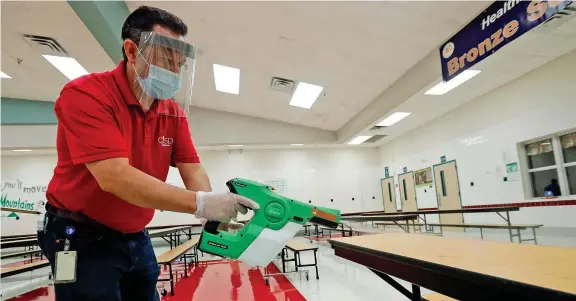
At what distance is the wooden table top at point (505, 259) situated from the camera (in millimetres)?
698

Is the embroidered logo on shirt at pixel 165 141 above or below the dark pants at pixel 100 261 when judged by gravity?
above

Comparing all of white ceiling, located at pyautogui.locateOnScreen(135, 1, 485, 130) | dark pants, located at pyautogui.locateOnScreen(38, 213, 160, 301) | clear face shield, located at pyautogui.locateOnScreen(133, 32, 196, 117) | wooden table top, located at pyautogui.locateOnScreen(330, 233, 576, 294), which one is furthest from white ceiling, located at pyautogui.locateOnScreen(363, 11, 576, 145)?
dark pants, located at pyautogui.locateOnScreen(38, 213, 160, 301)

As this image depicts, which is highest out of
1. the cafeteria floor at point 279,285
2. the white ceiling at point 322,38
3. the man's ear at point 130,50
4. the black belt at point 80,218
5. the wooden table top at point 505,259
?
the white ceiling at point 322,38

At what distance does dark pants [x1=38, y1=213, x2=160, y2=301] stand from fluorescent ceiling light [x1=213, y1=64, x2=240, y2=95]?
642cm

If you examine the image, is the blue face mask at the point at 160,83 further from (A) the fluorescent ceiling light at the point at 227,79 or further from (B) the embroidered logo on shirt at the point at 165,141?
(A) the fluorescent ceiling light at the point at 227,79

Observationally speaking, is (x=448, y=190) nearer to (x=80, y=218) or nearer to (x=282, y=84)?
(x=282, y=84)

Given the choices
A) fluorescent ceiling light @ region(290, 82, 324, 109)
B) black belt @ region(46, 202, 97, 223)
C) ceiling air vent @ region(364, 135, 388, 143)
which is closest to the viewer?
black belt @ region(46, 202, 97, 223)

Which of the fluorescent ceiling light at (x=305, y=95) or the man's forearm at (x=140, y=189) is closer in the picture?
the man's forearm at (x=140, y=189)

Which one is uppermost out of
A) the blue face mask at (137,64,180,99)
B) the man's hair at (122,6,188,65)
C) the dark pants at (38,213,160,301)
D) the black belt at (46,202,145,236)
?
the man's hair at (122,6,188,65)

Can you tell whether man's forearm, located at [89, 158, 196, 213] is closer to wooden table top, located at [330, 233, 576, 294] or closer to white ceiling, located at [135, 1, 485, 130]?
wooden table top, located at [330, 233, 576, 294]

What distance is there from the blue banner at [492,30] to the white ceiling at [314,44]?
0.17 m

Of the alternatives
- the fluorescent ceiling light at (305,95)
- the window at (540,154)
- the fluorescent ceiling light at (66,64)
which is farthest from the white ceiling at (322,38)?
the window at (540,154)

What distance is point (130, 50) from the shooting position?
100cm

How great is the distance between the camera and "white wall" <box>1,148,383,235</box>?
1180 centimetres
